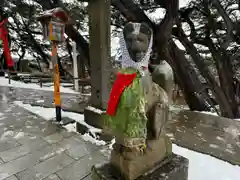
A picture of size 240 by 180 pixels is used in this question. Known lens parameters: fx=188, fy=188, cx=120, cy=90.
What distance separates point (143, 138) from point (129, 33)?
0.76 meters

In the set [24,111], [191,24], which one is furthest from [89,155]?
[191,24]

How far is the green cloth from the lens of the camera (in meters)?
1.33

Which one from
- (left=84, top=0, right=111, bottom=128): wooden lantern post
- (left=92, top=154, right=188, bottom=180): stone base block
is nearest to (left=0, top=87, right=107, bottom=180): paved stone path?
(left=84, top=0, right=111, bottom=128): wooden lantern post

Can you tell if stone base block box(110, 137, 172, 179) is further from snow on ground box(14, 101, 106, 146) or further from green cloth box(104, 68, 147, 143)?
snow on ground box(14, 101, 106, 146)

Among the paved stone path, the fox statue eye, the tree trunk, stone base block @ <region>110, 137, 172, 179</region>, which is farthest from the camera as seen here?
the tree trunk

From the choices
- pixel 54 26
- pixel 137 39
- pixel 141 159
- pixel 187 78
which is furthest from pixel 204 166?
pixel 187 78

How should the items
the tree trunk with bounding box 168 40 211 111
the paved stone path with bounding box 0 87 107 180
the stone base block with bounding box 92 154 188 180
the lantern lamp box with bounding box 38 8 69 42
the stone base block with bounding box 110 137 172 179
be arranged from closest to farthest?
the stone base block with bounding box 110 137 172 179, the stone base block with bounding box 92 154 188 180, the paved stone path with bounding box 0 87 107 180, the lantern lamp box with bounding box 38 8 69 42, the tree trunk with bounding box 168 40 211 111

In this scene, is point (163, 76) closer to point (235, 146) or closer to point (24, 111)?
point (235, 146)

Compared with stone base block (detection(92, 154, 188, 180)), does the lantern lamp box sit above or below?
above

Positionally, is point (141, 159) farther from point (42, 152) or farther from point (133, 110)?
point (42, 152)

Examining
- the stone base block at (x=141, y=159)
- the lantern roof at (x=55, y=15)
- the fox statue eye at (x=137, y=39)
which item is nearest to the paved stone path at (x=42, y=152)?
the stone base block at (x=141, y=159)

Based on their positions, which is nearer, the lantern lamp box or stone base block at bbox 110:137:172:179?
stone base block at bbox 110:137:172:179

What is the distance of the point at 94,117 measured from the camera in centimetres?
340

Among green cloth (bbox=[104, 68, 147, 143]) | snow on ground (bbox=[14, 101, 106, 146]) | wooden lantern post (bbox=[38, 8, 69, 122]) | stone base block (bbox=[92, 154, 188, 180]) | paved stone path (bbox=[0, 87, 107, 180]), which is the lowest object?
paved stone path (bbox=[0, 87, 107, 180])
